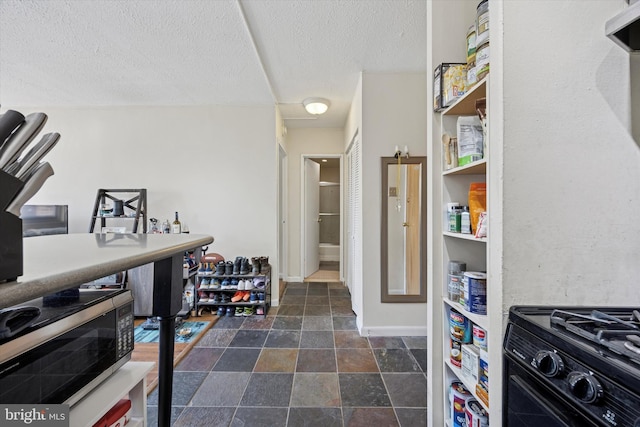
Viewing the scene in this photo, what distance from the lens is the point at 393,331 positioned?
247 centimetres

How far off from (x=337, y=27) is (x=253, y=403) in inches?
102

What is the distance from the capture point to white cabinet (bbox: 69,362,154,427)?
595 millimetres

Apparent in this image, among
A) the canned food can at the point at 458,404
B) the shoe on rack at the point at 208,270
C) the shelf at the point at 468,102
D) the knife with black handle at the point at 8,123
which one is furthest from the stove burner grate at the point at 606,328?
the shoe on rack at the point at 208,270

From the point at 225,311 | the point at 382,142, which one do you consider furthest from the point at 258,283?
the point at 382,142

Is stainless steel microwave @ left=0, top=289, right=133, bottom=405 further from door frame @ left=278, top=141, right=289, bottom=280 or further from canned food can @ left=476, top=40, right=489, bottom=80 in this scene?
door frame @ left=278, top=141, right=289, bottom=280

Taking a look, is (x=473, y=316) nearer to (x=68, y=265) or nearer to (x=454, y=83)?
(x=454, y=83)

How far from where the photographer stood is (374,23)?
1872 millimetres

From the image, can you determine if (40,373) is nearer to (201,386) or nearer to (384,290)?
(201,386)

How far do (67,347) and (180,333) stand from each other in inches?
82.9

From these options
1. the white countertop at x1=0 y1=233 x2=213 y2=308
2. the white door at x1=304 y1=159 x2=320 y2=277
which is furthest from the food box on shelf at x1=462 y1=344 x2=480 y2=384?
the white door at x1=304 y1=159 x2=320 y2=277

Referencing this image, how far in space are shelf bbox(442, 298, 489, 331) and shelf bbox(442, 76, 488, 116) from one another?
2.75 ft

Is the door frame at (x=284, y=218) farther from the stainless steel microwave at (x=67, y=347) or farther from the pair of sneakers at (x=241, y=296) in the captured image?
the stainless steel microwave at (x=67, y=347)

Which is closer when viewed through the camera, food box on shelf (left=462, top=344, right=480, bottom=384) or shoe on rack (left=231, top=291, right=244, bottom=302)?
food box on shelf (left=462, top=344, right=480, bottom=384)

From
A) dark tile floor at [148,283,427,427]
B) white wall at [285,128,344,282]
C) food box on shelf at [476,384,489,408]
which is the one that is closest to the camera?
food box on shelf at [476,384,489,408]
